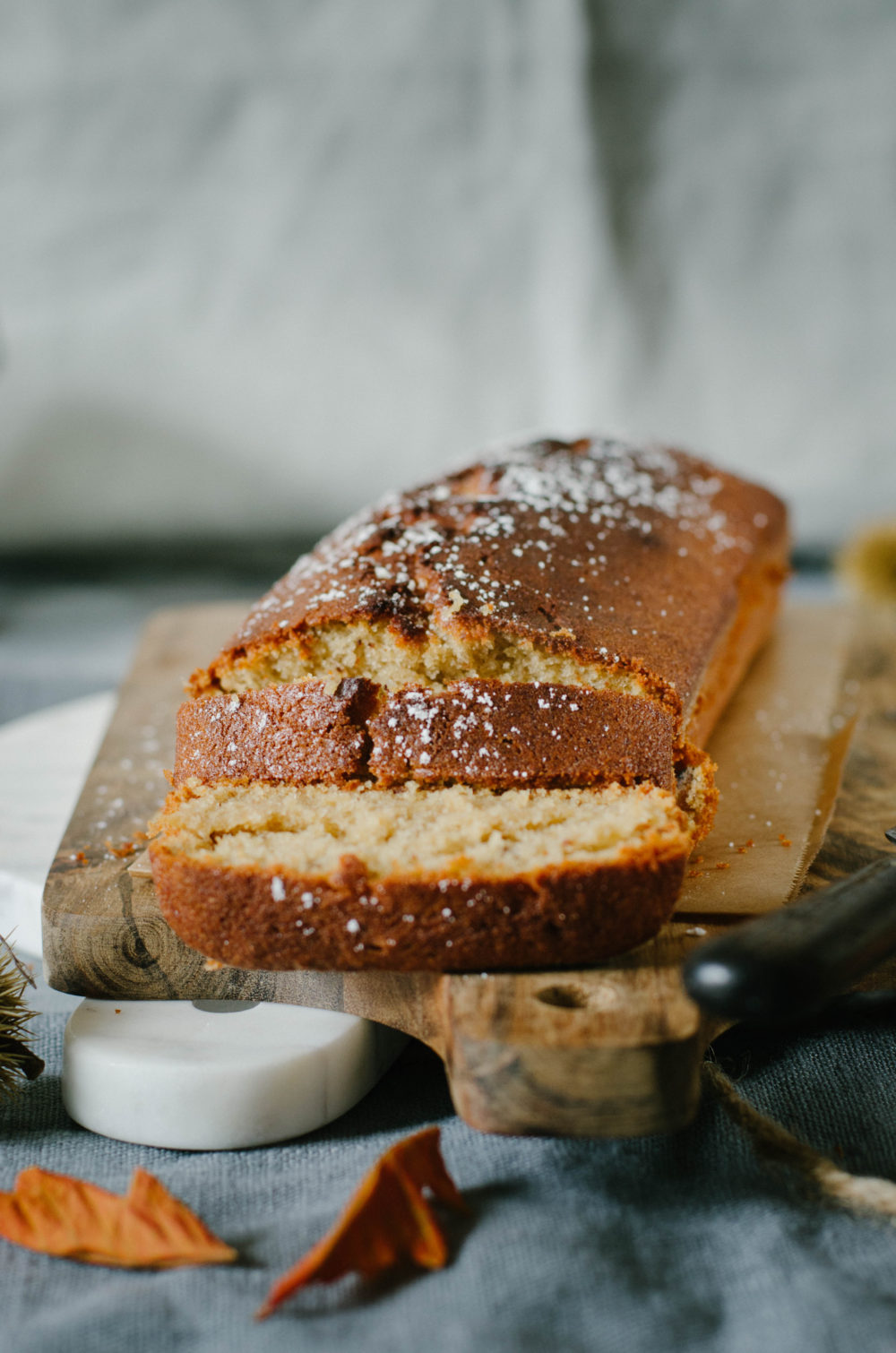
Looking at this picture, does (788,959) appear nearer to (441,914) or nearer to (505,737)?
(441,914)

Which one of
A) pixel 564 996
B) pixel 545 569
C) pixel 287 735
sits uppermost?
pixel 545 569

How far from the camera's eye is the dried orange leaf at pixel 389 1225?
1317mm

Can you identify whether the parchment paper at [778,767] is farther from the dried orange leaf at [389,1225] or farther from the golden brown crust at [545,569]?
the dried orange leaf at [389,1225]

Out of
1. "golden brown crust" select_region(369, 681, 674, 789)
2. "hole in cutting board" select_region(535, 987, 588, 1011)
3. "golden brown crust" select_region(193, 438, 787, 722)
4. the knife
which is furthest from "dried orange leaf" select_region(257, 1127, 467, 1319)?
"golden brown crust" select_region(193, 438, 787, 722)

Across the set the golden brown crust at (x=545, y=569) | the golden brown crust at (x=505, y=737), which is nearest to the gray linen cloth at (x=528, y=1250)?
the golden brown crust at (x=505, y=737)

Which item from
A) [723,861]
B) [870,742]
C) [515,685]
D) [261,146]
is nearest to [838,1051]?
[723,861]

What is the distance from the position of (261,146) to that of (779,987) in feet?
13.7

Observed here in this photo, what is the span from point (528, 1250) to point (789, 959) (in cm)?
44

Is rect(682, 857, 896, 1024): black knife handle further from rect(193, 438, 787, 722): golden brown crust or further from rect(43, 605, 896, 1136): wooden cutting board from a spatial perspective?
rect(193, 438, 787, 722): golden brown crust

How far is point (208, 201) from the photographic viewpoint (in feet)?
15.3

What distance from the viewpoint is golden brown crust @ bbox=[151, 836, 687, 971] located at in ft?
5.05

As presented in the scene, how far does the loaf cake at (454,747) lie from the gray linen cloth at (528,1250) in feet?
0.85

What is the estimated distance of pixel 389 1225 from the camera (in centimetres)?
138

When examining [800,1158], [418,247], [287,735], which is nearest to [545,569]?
[287,735]
